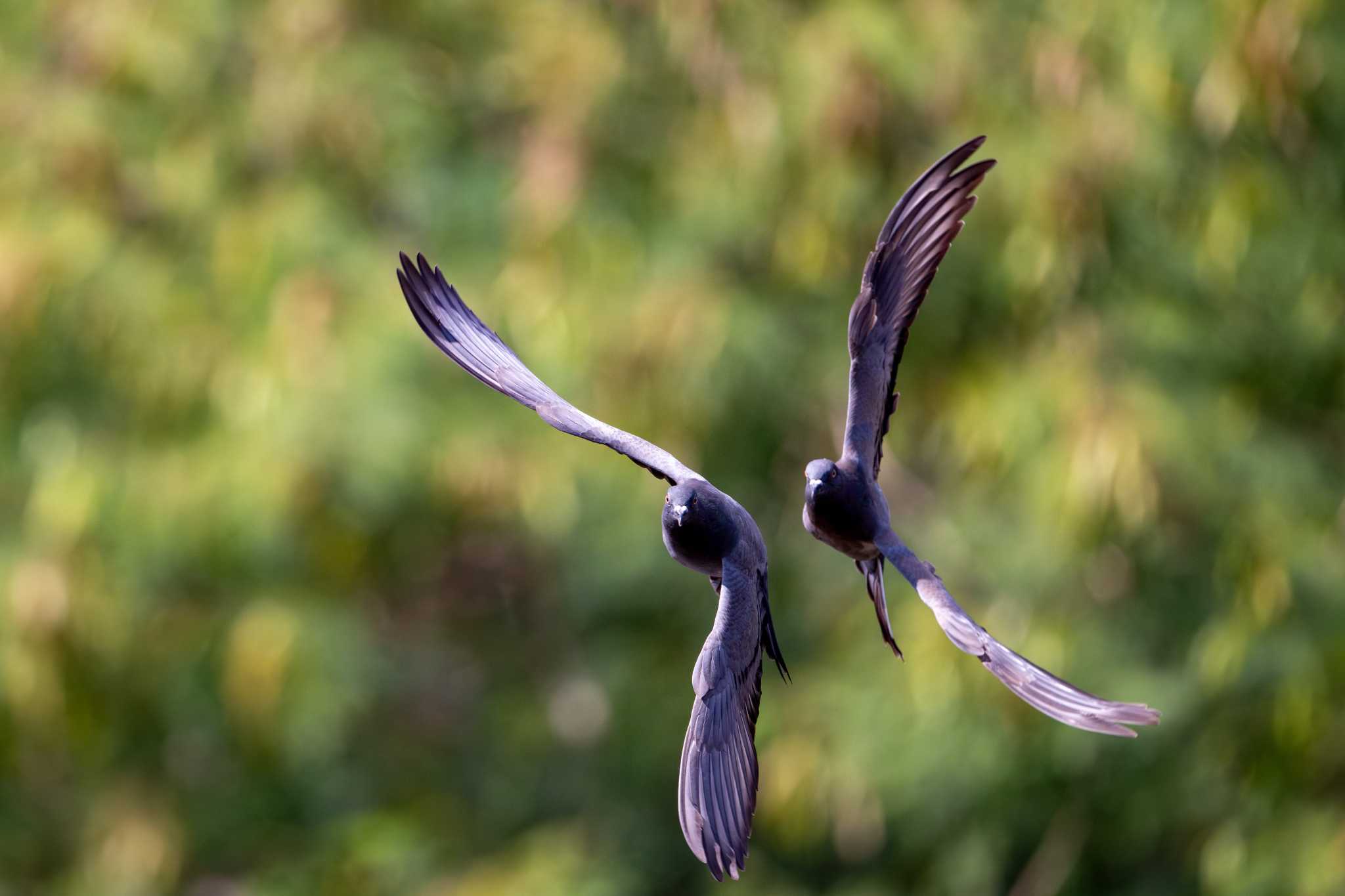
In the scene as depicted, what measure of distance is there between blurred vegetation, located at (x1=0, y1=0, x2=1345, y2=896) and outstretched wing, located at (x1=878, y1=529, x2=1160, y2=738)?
128 inches

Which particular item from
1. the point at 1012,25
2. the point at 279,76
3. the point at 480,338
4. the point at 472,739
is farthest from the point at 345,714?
the point at 480,338

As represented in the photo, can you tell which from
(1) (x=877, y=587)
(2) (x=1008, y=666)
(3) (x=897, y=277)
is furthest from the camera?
(3) (x=897, y=277)

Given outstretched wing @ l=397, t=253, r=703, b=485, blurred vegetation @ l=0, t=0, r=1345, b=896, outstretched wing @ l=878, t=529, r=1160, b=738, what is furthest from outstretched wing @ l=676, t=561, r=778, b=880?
blurred vegetation @ l=0, t=0, r=1345, b=896

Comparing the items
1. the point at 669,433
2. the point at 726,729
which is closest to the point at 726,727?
the point at 726,729

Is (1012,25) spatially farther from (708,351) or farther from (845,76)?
(708,351)

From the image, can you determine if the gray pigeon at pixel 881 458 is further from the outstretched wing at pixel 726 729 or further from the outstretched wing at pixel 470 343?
the outstretched wing at pixel 470 343

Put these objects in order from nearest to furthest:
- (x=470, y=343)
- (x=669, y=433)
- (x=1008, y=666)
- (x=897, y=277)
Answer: (x=1008, y=666) → (x=897, y=277) → (x=470, y=343) → (x=669, y=433)

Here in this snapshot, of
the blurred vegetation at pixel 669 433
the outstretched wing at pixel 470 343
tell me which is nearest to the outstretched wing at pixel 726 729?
the outstretched wing at pixel 470 343

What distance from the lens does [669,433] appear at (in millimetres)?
4727

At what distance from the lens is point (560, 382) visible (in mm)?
4590

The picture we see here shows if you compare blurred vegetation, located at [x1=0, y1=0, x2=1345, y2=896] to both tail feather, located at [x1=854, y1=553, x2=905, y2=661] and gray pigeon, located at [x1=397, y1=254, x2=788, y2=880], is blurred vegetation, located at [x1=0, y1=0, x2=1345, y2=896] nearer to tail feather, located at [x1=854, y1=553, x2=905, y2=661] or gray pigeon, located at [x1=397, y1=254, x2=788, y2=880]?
tail feather, located at [x1=854, y1=553, x2=905, y2=661]

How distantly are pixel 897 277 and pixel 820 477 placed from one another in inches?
14.5

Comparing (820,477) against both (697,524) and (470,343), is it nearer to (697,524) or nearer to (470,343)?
(697,524)

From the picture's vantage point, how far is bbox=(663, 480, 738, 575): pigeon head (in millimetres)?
1023
